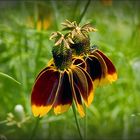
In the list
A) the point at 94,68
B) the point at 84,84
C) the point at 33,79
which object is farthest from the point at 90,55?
the point at 33,79

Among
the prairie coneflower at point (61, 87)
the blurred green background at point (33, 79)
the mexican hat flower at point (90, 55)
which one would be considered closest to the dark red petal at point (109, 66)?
the mexican hat flower at point (90, 55)

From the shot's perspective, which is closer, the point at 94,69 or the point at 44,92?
the point at 44,92

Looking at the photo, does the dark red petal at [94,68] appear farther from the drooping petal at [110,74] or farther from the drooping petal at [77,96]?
the drooping petal at [77,96]

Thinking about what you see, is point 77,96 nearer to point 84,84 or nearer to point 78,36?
point 84,84

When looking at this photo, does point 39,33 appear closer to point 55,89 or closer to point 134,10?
point 134,10

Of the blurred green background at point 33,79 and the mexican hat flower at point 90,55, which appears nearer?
the mexican hat flower at point 90,55

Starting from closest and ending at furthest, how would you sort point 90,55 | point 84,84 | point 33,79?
point 84,84, point 90,55, point 33,79

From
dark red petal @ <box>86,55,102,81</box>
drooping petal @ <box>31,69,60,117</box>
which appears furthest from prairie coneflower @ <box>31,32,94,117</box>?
dark red petal @ <box>86,55,102,81</box>
